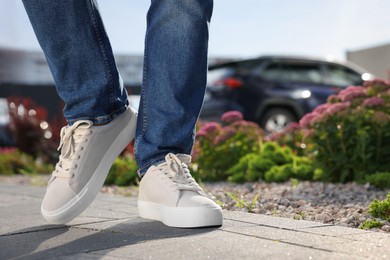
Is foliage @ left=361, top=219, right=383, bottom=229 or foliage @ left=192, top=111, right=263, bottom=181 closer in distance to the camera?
foliage @ left=361, top=219, right=383, bottom=229

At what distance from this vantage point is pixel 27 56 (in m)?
16.2

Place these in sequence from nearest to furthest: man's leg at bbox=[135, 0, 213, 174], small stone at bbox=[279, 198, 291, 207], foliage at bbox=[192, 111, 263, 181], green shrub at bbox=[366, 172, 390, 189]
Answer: man's leg at bbox=[135, 0, 213, 174]
small stone at bbox=[279, 198, 291, 207]
green shrub at bbox=[366, 172, 390, 189]
foliage at bbox=[192, 111, 263, 181]

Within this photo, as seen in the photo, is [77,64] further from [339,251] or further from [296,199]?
[296,199]

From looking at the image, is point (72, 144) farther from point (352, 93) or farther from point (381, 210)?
point (352, 93)

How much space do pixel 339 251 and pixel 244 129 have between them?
132 inches

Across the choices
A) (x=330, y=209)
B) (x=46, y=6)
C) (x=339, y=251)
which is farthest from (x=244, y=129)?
(x=339, y=251)

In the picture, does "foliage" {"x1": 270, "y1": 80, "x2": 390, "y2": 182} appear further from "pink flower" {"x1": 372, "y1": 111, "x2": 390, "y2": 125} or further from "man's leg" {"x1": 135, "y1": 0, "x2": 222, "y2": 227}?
"man's leg" {"x1": 135, "y1": 0, "x2": 222, "y2": 227}

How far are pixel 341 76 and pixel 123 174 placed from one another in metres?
5.54

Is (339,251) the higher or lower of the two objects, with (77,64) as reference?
lower

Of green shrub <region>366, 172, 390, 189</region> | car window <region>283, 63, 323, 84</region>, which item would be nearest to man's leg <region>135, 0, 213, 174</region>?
green shrub <region>366, 172, 390, 189</region>

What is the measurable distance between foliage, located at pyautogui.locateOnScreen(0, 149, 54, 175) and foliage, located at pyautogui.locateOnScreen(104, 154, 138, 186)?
1.98 m

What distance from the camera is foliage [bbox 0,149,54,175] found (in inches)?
282

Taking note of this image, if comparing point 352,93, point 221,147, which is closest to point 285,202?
point 352,93

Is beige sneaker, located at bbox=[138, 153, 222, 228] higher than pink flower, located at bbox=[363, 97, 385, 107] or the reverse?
the reverse
